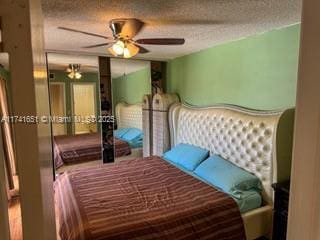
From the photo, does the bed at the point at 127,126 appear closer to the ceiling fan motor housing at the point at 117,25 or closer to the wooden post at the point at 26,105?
the ceiling fan motor housing at the point at 117,25

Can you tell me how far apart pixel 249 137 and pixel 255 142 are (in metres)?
0.09

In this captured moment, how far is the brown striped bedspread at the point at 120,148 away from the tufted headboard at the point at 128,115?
280 millimetres

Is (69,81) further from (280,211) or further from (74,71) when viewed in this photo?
(280,211)

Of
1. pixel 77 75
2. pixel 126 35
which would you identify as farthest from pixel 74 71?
pixel 126 35

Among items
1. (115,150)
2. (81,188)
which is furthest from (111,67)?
(81,188)

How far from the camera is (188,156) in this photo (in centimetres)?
301

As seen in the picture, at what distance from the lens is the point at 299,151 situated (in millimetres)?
698

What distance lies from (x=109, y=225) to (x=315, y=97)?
1.58m

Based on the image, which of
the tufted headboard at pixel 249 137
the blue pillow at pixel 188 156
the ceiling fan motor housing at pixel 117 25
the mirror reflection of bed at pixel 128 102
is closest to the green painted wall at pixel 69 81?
the mirror reflection of bed at pixel 128 102

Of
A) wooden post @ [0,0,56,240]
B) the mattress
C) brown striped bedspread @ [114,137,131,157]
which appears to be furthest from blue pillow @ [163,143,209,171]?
wooden post @ [0,0,56,240]

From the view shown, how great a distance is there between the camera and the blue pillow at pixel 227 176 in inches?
87.1

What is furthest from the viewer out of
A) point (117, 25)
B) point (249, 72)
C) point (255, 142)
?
point (249, 72)

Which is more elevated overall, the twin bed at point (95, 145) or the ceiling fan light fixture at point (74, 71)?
the ceiling fan light fixture at point (74, 71)

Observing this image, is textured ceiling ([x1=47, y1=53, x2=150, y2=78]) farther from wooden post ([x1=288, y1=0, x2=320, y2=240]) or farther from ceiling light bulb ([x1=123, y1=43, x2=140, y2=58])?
wooden post ([x1=288, y1=0, x2=320, y2=240])
